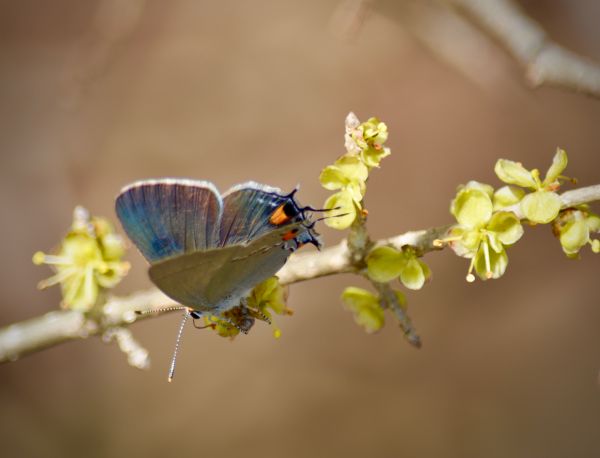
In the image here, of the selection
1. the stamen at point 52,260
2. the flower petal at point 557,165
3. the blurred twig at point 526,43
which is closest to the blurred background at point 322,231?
the blurred twig at point 526,43

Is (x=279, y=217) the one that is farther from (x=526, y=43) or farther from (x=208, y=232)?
(x=526, y=43)

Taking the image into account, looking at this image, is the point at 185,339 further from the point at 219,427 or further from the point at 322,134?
the point at 322,134

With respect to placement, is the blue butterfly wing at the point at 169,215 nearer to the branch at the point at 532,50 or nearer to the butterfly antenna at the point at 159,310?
the butterfly antenna at the point at 159,310

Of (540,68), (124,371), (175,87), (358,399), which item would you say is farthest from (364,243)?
(175,87)

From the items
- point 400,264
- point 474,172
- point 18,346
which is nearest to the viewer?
point 400,264

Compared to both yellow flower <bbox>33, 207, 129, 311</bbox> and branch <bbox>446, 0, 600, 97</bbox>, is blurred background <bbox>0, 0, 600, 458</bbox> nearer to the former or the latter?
branch <bbox>446, 0, 600, 97</bbox>

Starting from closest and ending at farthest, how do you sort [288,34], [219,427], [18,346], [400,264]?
[400,264]
[18,346]
[219,427]
[288,34]

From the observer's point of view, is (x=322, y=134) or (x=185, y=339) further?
(x=322, y=134)
